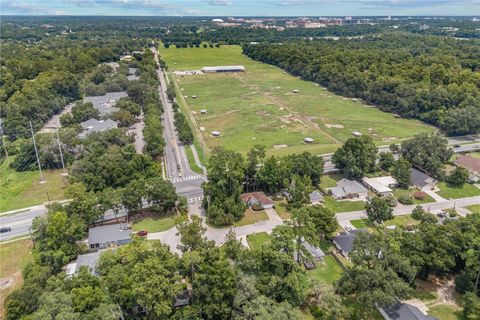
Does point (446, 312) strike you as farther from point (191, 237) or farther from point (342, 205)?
point (191, 237)

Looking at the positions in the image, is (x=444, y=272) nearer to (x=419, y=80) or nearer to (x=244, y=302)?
(x=244, y=302)

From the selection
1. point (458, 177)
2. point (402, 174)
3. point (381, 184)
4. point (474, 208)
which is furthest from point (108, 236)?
point (458, 177)

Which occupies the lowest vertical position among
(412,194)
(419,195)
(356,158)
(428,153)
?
(412,194)

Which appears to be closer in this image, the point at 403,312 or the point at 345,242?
the point at 403,312

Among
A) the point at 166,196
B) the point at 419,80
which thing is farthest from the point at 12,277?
the point at 419,80

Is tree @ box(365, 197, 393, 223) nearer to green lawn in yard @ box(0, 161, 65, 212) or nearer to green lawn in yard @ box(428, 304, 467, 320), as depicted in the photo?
green lawn in yard @ box(428, 304, 467, 320)

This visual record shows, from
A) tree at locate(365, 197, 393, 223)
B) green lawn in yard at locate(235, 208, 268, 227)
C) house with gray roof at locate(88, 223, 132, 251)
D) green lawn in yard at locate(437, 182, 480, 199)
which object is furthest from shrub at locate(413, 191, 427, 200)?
house with gray roof at locate(88, 223, 132, 251)

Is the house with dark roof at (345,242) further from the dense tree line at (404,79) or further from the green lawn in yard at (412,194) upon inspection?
the dense tree line at (404,79)
